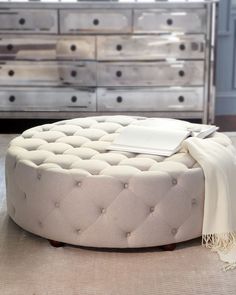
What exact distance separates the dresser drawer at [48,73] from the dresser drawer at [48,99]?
5cm

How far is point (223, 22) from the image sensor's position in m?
4.45

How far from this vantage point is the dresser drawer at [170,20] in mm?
3830

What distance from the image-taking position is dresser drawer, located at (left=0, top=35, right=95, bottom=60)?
12.8 feet

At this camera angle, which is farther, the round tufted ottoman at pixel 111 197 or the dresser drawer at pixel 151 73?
the dresser drawer at pixel 151 73

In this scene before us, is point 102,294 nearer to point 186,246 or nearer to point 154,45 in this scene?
point 186,246

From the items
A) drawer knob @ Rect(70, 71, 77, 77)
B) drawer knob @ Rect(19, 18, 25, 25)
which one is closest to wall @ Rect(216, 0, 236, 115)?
drawer knob @ Rect(70, 71, 77, 77)

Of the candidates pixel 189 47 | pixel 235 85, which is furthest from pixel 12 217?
pixel 235 85

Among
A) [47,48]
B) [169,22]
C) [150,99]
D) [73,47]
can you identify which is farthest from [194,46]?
[47,48]


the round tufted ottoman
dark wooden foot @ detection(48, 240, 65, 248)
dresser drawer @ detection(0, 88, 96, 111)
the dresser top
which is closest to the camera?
the round tufted ottoman

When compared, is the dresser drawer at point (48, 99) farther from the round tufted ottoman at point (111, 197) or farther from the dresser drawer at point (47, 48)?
the round tufted ottoman at point (111, 197)

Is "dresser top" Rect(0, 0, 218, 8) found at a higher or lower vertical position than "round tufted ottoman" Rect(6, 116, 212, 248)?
higher

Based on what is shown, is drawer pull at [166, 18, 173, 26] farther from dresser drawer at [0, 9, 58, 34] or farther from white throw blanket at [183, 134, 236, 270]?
white throw blanket at [183, 134, 236, 270]

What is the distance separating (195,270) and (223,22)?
2969 mm

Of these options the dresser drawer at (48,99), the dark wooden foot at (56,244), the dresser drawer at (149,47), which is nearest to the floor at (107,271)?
the dark wooden foot at (56,244)
